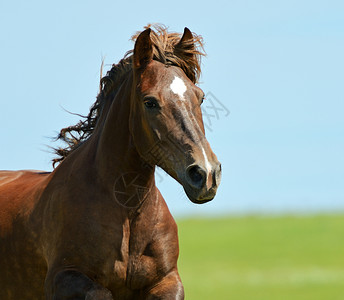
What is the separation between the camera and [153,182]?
672 cm

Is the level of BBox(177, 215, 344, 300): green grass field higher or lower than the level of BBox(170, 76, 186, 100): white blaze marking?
lower

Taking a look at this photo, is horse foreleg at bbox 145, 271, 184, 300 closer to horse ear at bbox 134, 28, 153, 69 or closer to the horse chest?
the horse chest

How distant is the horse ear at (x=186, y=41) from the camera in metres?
6.70

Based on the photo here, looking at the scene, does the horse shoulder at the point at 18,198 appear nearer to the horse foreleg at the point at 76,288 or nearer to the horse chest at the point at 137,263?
the horse foreleg at the point at 76,288

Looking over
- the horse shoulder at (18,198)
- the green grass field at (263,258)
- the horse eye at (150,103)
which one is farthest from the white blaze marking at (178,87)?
the green grass field at (263,258)

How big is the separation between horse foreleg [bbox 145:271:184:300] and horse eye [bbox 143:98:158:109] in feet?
4.74

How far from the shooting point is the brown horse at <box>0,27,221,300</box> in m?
6.06

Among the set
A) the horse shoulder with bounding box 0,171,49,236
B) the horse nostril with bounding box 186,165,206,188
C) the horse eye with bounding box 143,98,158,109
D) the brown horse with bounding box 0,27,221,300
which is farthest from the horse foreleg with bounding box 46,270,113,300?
the horse eye with bounding box 143,98,158,109

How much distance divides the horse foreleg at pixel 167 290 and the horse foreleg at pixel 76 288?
37 centimetres

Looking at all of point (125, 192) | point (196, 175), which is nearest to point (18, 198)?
point (125, 192)

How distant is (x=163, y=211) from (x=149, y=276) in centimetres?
60

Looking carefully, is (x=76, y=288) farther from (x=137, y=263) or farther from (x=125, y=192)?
(x=125, y=192)

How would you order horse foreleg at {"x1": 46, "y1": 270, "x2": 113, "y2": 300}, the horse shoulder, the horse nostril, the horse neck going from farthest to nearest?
the horse shoulder
the horse neck
horse foreleg at {"x1": 46, "y1": 270, "x2": 113, "y2": 300}
the horse nostril

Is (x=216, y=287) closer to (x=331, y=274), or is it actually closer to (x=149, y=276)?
(x=331, y=274)
